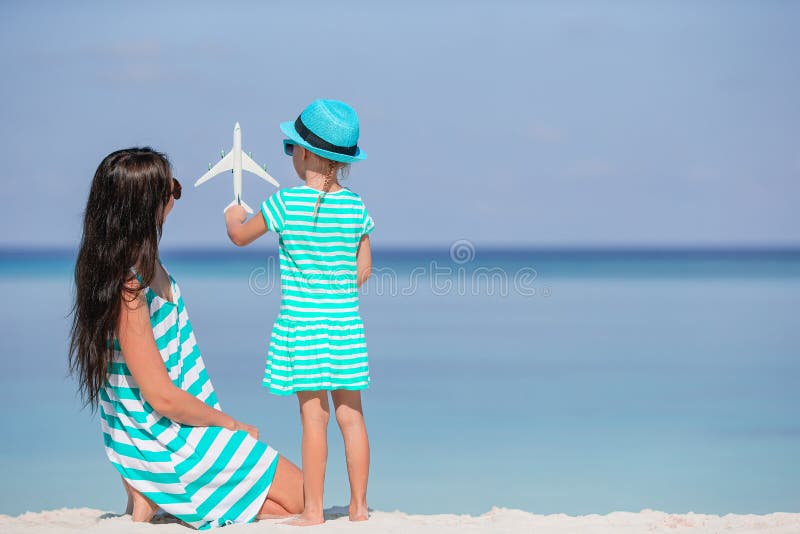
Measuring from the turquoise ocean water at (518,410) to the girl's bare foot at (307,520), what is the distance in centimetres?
111

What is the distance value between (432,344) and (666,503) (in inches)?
213

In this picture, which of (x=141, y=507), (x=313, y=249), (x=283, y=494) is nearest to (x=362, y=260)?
(x=313, y=249)

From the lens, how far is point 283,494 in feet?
11.2

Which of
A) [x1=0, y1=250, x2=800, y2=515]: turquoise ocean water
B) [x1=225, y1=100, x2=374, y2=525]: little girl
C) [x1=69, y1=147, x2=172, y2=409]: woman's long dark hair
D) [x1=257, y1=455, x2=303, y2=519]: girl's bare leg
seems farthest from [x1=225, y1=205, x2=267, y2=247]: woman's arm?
[x1=0, y1=250, x2=800, y2=515]: turquoise ocean water

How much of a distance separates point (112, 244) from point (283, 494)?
42.5 inches

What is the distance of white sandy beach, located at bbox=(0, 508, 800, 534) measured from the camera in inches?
127

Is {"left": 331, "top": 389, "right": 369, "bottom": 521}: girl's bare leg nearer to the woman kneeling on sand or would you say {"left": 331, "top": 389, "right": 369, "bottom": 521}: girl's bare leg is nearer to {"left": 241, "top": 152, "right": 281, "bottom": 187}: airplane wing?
the woman kneeling on sand

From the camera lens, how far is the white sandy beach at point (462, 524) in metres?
3.24

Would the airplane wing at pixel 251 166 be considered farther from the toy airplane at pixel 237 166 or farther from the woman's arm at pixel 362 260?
the woman's arm at pixel 362 260

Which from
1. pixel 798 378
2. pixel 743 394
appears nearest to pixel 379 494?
pixel 743 394

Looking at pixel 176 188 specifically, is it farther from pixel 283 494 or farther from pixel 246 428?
pixel 283 494

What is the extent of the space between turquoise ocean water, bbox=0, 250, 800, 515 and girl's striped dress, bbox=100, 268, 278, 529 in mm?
1253

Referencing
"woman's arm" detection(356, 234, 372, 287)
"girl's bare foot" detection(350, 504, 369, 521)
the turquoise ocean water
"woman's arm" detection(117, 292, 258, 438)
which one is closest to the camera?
"woman's arm" detection(117, 292, 258, 438)

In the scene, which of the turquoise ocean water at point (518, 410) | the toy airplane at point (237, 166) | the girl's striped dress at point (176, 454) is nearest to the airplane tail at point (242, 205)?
the toy airplane at point (237, 166)
